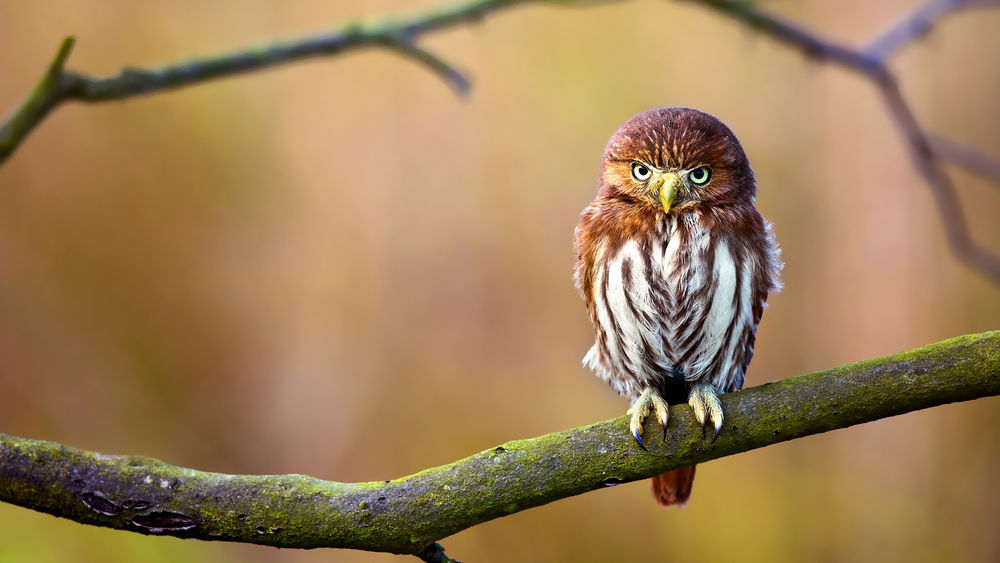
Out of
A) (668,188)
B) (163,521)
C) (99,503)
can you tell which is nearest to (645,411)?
(668,188)

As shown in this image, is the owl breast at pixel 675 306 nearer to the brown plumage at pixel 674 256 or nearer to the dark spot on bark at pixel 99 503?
the brown plumage at pixel 674 256

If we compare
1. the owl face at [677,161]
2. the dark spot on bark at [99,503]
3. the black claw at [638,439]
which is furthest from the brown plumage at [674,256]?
the dark spot on bark at [99,503]

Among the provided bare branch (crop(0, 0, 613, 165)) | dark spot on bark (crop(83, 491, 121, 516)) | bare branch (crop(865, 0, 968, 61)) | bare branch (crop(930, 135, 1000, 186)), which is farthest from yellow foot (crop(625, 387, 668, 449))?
bare branch (crop(865, 0, 968, 61))

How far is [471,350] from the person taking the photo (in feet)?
14.3

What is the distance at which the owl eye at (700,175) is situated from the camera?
84.3 inches

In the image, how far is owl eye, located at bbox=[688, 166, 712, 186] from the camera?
2.14 meters

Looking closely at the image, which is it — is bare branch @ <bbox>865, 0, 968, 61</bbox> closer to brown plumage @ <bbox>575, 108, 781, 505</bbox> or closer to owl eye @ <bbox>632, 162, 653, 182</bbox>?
brown plumage @ <bbox>575, 108, 781, 505</bbox>

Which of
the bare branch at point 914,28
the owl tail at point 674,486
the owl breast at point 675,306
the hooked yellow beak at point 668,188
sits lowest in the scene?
the owl tail at point 674,486

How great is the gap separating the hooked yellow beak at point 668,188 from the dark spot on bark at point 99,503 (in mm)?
1319

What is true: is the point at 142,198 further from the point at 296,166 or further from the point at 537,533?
the point at 537,533

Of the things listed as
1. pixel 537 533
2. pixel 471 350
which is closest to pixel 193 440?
pixel 471 350

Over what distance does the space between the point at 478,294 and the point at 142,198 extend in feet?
5.59

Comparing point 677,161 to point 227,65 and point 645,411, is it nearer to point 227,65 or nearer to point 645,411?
point 645,411

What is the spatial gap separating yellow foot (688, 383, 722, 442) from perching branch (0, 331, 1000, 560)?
4 centimetres
